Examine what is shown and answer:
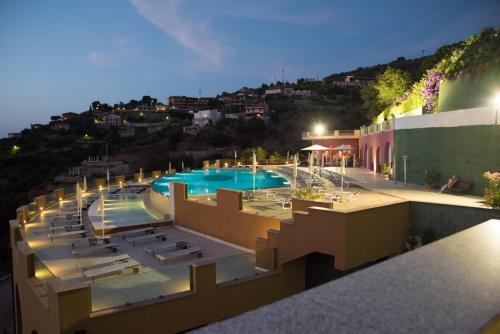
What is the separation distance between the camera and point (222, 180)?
23672mm

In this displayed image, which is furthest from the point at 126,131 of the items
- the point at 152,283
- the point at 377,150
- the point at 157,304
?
the point at 157,304

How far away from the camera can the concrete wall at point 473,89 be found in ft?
38.2

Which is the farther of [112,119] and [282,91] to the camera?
[282,91]

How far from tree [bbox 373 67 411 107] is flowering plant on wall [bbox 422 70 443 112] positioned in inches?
382

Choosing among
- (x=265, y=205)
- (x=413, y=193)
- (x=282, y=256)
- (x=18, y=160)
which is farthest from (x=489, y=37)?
(x=18, y=160)

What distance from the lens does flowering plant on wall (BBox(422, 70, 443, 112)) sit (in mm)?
15486

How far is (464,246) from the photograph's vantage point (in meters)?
3.23

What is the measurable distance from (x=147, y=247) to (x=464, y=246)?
948 cm

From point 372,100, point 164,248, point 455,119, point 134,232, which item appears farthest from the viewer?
point 372,100

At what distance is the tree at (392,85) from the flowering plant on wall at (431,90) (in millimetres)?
9694

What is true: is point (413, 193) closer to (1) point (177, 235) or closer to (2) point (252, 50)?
(1) point (177, 235)

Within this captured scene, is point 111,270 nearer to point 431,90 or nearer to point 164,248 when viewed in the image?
point 164,248

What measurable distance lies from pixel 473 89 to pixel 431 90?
340 centimetres

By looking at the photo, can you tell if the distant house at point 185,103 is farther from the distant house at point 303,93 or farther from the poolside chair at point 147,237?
the poolside chair at point 147,237
